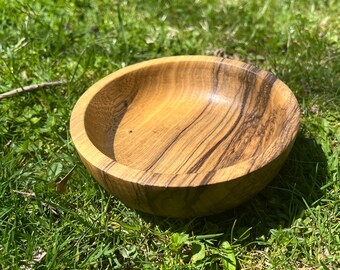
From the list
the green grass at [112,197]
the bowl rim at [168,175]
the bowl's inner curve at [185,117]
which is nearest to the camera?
the bowl rim at [168,175]

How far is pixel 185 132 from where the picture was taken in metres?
1.65

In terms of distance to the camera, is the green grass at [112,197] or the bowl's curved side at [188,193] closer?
the bowl's curved side at [188,193]

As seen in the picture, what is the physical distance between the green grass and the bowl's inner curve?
6.6 inches

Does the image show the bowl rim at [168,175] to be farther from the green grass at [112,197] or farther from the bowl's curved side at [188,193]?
the green grass at [112,197]

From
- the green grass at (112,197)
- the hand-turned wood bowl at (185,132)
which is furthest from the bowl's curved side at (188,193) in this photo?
the green grass at (112,197)

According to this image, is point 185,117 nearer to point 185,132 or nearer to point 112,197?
point 185,132

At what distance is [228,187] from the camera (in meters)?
1.21

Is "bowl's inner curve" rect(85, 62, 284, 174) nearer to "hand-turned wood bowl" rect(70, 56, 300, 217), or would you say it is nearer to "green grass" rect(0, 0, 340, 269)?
"hand-turned wood bowl" rect(70, 56, 300, 217)

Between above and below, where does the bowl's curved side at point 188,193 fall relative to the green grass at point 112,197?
above

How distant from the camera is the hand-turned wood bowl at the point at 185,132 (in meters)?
1.22

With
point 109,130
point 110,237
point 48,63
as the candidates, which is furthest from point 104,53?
point 110,237

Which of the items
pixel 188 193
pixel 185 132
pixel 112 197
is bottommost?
pixel 112 197

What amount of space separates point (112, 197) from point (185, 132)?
346 mm

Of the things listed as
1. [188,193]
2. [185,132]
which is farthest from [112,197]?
[188,193]
